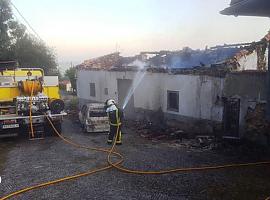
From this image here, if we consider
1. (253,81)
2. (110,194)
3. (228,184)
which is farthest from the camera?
(253,81)

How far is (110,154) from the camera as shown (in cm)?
1127

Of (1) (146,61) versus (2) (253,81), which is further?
(1) (146,61)

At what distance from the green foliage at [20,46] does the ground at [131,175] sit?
21.2 meters

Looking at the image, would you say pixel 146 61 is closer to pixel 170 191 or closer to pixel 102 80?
pixel 102 80

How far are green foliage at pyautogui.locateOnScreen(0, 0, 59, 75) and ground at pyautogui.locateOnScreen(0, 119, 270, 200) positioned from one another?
69.4 ft

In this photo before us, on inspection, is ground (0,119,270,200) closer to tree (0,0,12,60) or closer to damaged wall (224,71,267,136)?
damaged wall (224,71,267,136)

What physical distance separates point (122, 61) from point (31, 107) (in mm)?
10241

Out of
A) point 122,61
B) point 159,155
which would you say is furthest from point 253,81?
point 122,61

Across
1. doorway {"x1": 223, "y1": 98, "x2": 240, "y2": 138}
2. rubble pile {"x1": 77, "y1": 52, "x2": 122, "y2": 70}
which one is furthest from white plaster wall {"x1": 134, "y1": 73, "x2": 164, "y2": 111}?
doorway {"x1": 223, "y1": 98, "x2": 240, "y2": 138}

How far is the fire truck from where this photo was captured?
44.4ft

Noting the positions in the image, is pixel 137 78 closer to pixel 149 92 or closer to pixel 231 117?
pixel 149 92

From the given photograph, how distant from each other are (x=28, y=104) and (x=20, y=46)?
879 inches

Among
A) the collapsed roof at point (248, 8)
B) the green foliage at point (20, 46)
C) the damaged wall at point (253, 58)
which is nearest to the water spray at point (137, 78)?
the damaged wall at point (253, 58)

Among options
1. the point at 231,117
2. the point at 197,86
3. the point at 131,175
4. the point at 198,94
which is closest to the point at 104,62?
the point at 197,86
